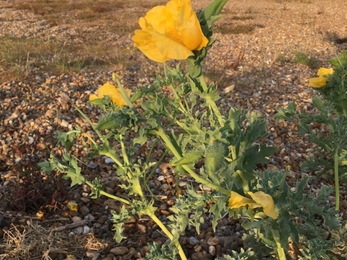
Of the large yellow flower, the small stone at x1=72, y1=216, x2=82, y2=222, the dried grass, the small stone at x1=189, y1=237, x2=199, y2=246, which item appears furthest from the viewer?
the small stone at x1=72, y1=216, x2=82, y2=222

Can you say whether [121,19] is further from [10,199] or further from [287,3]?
[10,199]

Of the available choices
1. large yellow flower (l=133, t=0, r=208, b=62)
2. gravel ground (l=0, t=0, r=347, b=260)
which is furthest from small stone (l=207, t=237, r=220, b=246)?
large yellow flower (l=133, t=0, r=208, b=62)

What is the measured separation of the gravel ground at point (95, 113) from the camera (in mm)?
2076

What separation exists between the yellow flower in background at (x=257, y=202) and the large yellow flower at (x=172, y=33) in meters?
0.36

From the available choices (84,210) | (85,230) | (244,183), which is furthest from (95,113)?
(244,183)

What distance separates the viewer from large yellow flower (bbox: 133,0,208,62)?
0.99 meters

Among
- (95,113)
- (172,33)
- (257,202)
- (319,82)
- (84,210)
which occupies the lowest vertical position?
(95,113)

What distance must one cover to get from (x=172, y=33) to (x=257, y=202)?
0.45 m

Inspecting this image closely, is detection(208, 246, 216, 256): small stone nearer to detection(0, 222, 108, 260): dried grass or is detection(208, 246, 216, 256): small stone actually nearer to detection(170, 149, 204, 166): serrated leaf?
detection(0, 222, 108, 260): dried grass

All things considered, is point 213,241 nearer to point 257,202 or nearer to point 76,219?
point 76,219

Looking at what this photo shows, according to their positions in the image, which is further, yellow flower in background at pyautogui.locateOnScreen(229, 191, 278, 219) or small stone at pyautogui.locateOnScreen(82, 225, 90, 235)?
small stone at pyautogui.locateOnScreen(82, 225, 90, 235)

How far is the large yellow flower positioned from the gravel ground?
1.16 m

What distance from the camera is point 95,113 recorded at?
3361mm

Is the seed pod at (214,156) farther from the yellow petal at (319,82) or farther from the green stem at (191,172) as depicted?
the yellow petal at (319,82)
